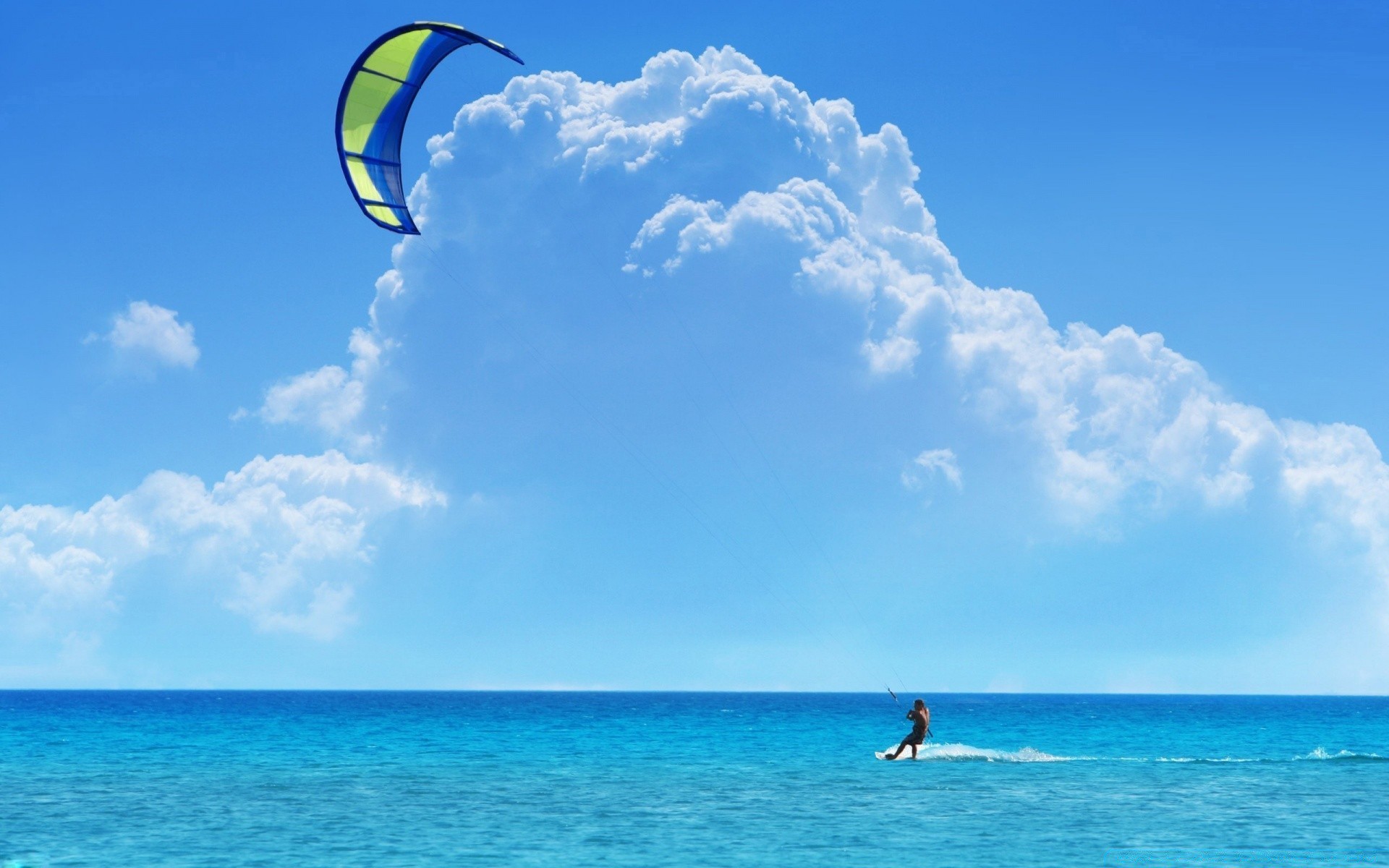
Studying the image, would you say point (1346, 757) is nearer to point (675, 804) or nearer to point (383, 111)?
point (675, 804)

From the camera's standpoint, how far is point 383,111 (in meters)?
24.8

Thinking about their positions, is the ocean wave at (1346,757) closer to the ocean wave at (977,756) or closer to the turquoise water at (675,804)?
the turquoise water at (675,804)

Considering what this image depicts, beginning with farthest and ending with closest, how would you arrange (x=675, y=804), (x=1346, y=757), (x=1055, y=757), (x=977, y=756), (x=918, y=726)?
1. (x=1346, y=757)
2. (x=1055, y=757)
3. (x=977, y=756)
4. (x=918, y=726)
5. (x=675, y=804)

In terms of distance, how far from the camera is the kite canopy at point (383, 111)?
936 inches

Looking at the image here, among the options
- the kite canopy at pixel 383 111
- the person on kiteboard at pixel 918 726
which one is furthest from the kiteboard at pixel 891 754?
the kite canopy at pixel 383 111

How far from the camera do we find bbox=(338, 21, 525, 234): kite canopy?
78.0 ft

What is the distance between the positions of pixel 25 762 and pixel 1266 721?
69.2m

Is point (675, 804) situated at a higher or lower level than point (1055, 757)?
lower

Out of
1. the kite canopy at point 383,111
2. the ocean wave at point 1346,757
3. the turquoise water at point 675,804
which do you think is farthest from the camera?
the ocean wave at point 1346,757

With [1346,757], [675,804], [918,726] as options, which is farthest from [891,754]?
[1346,757]

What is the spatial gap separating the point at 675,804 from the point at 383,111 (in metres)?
13.8

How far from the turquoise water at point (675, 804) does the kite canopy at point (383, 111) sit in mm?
10721

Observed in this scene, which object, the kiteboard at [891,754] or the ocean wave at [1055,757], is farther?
the ocean wave at [1055,757]

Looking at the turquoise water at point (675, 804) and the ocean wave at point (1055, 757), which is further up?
the ocean wave at point (1055, 757)
